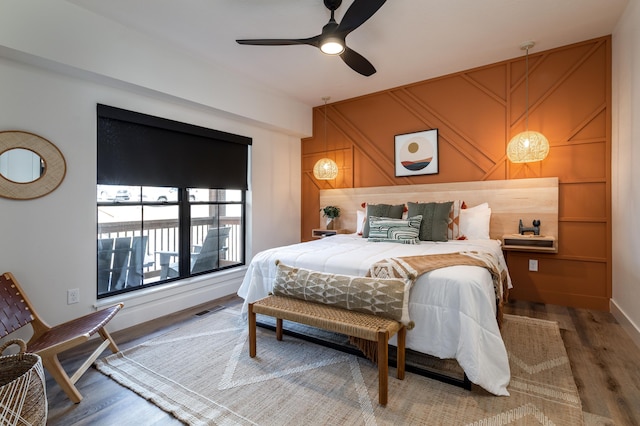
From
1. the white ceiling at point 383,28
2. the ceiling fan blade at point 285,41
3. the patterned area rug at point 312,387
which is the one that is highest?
the white ceiling at point 383,28

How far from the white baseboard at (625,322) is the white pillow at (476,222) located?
1.25m

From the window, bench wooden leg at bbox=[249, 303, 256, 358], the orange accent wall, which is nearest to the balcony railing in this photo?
the window

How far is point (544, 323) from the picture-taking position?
280cm

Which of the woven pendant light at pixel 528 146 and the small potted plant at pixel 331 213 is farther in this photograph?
the small potted plant at pixel 331 213

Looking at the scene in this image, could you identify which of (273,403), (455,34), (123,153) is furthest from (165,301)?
(455,34)

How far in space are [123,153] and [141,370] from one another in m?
1.95

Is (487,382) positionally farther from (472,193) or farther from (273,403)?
(472,193)

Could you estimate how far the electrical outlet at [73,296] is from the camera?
2.57m

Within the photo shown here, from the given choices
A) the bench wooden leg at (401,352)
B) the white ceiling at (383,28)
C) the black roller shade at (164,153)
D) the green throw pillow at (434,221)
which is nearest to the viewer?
the bench wooden leg at (401,352)

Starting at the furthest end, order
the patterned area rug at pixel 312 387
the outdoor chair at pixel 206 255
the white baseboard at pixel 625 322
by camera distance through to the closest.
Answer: the outdoor chair at pixel 206 255 → the white baseboard at pixel 625 322 → the patterned area rug at pixel 312 387

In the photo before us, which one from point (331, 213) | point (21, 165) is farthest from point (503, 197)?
point (21, 165)

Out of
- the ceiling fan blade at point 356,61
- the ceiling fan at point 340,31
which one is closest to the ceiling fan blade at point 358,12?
the ceiling fan at point 340,31

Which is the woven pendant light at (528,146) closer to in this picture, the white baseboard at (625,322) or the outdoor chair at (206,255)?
the white baseboard at (625,322)

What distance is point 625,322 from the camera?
2.65 metres
